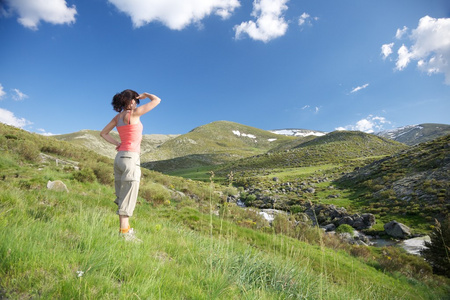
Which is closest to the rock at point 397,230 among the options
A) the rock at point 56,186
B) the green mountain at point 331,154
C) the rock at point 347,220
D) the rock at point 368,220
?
the rock at point 368,220

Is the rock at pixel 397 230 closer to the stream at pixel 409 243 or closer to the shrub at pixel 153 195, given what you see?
the stream at pixel 409 243

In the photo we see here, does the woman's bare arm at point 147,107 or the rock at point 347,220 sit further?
the rock at point 347,220

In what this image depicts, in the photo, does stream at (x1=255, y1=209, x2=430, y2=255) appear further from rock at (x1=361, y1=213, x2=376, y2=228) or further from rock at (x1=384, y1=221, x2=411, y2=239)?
rock at (x1=361, y1=213, x2=376, y2=228)

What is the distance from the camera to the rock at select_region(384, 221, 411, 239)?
47.5ft

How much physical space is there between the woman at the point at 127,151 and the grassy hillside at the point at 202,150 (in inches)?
3203

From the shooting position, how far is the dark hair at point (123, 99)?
369 cm

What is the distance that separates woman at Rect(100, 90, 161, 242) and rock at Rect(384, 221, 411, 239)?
18.0m

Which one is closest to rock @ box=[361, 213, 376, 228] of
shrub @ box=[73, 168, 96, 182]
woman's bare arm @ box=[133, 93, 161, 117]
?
woman's bare arm @ box=[133, 93, 161, 117]

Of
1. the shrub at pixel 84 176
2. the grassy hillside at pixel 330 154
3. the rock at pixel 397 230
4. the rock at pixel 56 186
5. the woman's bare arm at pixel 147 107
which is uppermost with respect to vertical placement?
the grassy hillside at pixel 330 154

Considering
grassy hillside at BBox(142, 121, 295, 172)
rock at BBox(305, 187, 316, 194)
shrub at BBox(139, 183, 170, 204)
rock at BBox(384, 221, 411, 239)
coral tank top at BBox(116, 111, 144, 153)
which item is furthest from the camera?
grassy hillside at BBox(142, 121, 295, 172)

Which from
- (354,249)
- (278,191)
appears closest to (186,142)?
(278,191)

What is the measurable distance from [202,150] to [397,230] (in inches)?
5593

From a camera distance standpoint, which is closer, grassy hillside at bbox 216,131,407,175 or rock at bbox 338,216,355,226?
rock at bbox 338,216,355,226

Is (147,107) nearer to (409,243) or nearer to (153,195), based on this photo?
(153,195)
